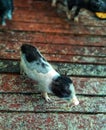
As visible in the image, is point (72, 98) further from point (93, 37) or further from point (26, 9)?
point (26, 9)

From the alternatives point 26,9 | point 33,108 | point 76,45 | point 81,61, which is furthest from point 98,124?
point 26,9

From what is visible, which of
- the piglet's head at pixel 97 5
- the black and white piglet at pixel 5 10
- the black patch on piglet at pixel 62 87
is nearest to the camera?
the black patch on piglet at pixel 62 87

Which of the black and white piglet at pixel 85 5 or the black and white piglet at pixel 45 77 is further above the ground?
the black and white piglet at pixel 85 5

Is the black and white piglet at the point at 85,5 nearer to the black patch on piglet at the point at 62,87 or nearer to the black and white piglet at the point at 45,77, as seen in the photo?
the black and white piglet at the point at 45,77

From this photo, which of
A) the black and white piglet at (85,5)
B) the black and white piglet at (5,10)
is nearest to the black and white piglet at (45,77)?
the black and white piglet at (5,10)

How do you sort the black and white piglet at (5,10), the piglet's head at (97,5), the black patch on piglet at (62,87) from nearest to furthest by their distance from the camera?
the black patch on piglet at (62,87) → the black and white piglet at (5,10) → the piglet's head at (97,5)
